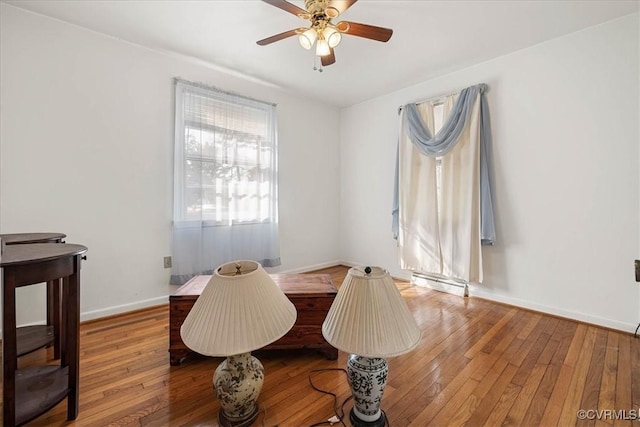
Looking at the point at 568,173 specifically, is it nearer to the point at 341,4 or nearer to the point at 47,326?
the point at 341,4

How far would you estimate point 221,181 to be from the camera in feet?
10.1

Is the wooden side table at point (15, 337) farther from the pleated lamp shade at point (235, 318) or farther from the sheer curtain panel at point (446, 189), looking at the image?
the sheer curtain panel at point (446, 189)

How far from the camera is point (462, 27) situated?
2.35 m

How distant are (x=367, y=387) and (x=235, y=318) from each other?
2.18 feet

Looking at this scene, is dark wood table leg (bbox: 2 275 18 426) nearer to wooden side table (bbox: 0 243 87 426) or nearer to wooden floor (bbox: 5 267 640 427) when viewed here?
wooden side table (bbox: 0 243 87 426)

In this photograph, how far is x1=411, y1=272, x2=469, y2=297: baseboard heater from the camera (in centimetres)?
309

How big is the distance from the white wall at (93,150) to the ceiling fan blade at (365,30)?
5.93 ft

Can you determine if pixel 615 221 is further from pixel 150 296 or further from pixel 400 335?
pixel 150 296

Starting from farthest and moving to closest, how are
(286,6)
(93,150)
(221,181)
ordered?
1. (221,181)
2. (93,150)
3. (286,6)

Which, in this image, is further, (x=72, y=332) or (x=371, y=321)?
(x=72, y=332)

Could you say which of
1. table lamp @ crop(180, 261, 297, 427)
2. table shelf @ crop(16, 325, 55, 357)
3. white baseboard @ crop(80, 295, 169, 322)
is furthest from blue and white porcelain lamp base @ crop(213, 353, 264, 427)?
white baseboard @ crop(80, 295, 169, 322)

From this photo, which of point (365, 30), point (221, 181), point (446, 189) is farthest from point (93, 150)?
point (446, 189)

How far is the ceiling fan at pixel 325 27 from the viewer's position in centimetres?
176

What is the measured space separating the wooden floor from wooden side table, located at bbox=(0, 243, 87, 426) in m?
0.13
